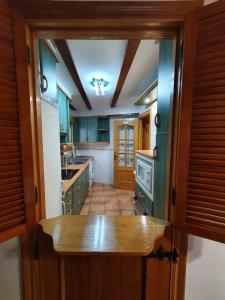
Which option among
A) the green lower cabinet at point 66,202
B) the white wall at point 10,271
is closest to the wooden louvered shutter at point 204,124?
the white wall at point 10,271

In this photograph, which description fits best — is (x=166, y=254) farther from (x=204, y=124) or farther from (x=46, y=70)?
(x=46, y=70)

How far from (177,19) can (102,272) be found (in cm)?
133

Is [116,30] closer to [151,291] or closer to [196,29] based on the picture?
[196,29]

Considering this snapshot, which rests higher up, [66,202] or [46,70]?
[46,70]

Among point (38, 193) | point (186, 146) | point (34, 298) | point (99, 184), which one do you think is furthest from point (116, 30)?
point (99, 184)

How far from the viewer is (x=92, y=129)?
16.4 ft

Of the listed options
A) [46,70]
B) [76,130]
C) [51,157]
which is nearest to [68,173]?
[51,157]

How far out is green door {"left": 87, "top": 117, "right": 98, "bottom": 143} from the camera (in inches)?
195

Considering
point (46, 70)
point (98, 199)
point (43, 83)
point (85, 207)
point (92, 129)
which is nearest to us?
point (43, 83)

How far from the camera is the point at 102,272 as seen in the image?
91 centimetres

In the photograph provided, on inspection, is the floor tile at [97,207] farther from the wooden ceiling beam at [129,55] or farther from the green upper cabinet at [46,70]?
the green upper cabinet at [46,70]

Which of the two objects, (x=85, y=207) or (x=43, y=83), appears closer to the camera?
(x=43, y=83)

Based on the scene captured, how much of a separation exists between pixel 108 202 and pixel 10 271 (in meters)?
2.91

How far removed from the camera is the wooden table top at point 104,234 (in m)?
0.73
